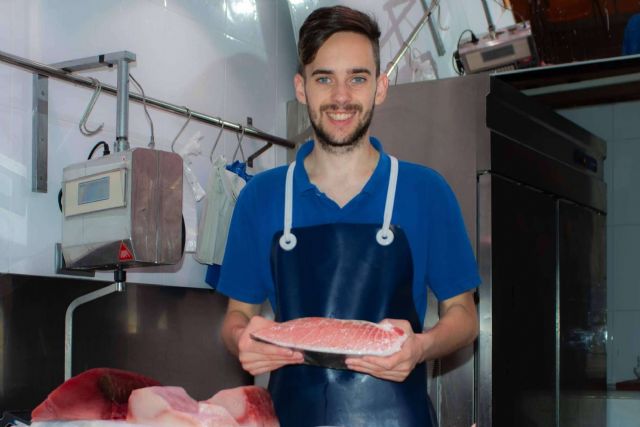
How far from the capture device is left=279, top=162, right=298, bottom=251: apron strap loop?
1.83 metres

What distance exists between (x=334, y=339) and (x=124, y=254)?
1226 millimetres

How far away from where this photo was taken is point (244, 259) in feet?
6.35

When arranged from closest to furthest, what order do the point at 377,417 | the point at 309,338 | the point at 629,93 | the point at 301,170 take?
the point at 309,338
the point at 377,417
the point at 301,170
the point at 629,93

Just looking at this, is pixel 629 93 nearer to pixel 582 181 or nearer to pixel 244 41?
pixel 582 181

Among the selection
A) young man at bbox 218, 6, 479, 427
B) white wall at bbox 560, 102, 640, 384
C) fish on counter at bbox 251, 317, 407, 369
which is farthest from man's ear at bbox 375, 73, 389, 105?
white wall at bbox 560, 102, 640, 384

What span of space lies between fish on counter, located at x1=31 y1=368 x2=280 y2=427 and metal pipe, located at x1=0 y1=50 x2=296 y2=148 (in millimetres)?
1205

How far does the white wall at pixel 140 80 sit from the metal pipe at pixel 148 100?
0.32ft

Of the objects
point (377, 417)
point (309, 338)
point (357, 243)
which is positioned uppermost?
point (357, 243)

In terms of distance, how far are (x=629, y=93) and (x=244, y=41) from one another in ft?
7.31

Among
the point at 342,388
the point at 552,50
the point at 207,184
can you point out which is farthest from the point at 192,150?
the point at 552,50

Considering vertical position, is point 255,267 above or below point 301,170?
below

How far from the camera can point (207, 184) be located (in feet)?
11.4

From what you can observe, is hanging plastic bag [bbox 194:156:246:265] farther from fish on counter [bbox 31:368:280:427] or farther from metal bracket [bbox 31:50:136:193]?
fish on counter [bbox 31:368:280:427]

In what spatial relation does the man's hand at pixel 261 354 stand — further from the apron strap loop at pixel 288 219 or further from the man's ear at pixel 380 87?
the man's ear at pixel 380 87
